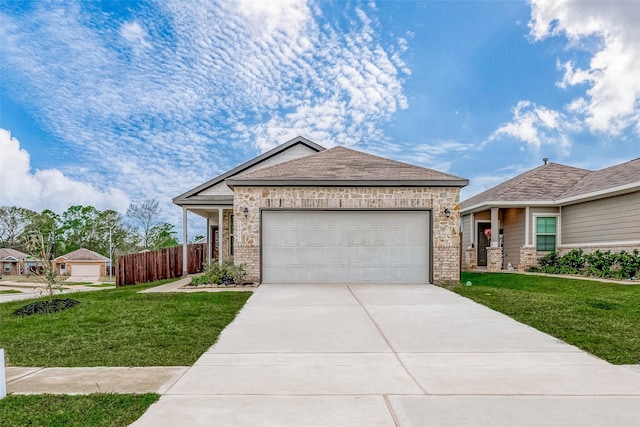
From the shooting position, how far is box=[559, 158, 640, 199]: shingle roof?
14.3 m

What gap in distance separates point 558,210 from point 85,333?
1741 centimetres

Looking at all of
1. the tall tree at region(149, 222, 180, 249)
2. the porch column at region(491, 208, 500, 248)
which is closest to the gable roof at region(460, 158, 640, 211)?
the porch column at region(491, 208, 500, 248)

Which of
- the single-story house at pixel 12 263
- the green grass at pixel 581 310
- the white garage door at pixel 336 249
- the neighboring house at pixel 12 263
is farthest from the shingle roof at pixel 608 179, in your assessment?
the neighboring house at pixel 12 263

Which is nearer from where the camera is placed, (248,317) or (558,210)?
(248,317)

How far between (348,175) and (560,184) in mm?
11263

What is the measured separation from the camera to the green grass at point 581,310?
19.1ft

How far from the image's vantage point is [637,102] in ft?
51.5

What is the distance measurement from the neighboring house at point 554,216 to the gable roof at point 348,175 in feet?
19.8

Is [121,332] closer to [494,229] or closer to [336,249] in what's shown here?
[336,249]

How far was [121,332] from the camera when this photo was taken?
261 inches

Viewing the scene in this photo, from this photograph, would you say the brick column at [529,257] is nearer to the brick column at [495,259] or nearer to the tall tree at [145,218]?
the brick column at [495,259]

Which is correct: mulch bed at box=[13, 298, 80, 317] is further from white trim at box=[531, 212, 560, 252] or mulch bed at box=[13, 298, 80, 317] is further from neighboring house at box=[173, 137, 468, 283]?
white trim at box=[531, 212, 560, 252]

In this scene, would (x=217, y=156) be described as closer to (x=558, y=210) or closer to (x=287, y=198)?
(x=287, y=198)

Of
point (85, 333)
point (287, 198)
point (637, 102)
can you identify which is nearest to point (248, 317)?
point (85, 333)
